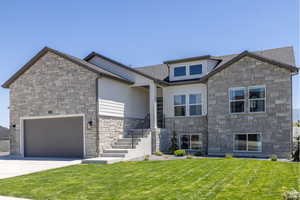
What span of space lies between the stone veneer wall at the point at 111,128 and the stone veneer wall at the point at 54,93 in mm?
475

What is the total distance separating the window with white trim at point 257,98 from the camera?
15.8 meters

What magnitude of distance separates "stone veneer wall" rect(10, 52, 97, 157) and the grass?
225 inches

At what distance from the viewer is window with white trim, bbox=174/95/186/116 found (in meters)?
19.2

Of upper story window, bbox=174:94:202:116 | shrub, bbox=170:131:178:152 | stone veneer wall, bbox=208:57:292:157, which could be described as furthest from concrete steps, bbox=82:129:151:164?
stone veneer wall, bbox=208:57:292:157

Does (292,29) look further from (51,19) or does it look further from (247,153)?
(51,19)

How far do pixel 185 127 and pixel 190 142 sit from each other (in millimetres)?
1088

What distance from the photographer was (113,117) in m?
16.8

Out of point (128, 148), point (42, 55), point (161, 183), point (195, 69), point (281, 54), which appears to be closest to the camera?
point (161, 183)

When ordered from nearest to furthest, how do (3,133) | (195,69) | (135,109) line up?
(135,109) → (195,69) → (3,133)

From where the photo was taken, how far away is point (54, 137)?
55.6 feet

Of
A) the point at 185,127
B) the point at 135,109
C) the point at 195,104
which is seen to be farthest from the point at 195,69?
the point at 135,109

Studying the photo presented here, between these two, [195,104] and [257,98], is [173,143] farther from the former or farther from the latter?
[257,98]

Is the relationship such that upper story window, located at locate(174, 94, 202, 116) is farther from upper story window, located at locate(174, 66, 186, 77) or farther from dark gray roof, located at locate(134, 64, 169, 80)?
dark gray roof, located at locate(134, 64, 169, 80)

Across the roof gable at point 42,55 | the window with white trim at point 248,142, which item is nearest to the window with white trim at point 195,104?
the window with white trim at point 248,142
